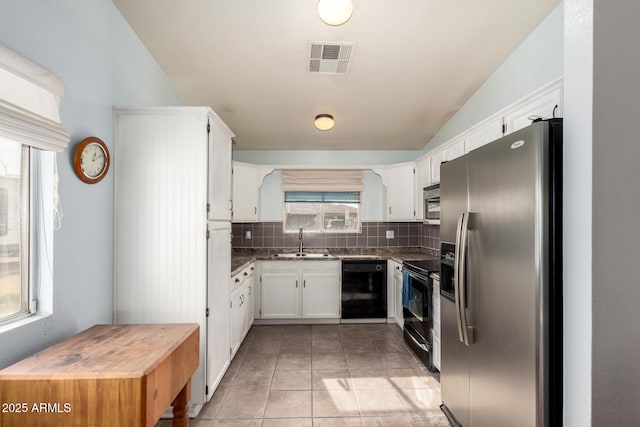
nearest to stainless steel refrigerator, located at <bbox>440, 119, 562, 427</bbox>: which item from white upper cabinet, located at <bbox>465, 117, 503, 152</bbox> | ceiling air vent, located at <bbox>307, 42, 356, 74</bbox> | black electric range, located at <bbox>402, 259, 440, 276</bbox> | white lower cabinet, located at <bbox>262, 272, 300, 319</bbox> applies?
white upper cabinet, located at <bbox>465, 117, 503, 152</bbox>

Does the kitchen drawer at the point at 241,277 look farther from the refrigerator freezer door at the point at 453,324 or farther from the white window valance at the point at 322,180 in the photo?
the refrigerator freezer door at the point at 453,324

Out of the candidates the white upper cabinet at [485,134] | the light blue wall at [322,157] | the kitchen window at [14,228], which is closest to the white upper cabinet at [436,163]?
the white upper cabinet at [485,134]

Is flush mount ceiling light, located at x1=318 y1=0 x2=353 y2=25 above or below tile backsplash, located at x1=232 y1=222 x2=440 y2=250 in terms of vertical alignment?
above

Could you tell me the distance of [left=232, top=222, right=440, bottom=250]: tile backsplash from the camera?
4.72 meters

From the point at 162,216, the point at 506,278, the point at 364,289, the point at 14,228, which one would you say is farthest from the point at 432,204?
the point at 14,228

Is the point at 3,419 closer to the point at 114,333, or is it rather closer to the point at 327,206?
the point at 114,333

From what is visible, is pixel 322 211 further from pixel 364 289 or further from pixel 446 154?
pixel 446 154

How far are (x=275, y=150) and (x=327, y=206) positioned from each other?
118cm

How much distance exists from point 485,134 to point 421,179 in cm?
161

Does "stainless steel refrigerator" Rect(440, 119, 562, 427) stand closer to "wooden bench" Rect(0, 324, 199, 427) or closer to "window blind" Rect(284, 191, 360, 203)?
"wooden bench" Rect(0, 324, 199, 427)

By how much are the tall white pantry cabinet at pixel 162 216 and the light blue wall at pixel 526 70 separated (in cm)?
244

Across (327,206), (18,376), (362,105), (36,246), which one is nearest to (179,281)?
(36,246)

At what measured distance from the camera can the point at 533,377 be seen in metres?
1.26

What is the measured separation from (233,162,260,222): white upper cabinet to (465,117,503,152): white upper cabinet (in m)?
2.79
